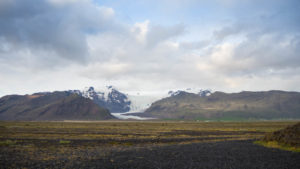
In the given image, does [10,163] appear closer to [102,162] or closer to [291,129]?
[102,162]

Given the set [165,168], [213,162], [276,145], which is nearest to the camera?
[165,168]

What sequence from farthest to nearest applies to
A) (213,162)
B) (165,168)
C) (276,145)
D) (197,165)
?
(276,145)
(213,162)
(197,165)
(165,168)

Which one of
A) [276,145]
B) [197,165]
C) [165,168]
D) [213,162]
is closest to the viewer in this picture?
[165,168]

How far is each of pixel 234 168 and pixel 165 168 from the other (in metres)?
5.57

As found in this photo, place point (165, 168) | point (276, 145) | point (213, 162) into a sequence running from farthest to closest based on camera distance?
point (276, 145), point (213, 162), point (165, 168)

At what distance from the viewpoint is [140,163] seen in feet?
70.7

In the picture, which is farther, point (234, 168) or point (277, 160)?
point (277, 160)

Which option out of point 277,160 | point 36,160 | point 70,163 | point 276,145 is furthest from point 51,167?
point 276,145

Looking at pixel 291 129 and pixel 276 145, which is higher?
pixel 291 129

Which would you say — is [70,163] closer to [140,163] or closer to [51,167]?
[51,167]

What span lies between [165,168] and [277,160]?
11.3 m

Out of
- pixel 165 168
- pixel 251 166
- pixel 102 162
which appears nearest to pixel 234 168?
pixel 251 166

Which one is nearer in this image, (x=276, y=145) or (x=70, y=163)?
(x=70, y=163)

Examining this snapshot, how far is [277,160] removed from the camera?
23.0 metres
